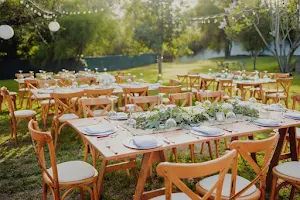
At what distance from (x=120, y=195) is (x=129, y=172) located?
0.60 metres

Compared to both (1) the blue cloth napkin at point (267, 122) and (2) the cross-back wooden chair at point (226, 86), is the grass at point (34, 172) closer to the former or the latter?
(1) the blue cloth napkin at point (267, 122)

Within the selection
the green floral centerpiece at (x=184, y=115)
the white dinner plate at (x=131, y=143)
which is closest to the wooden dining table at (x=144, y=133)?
the white dinner plate at (x=131, y=143)

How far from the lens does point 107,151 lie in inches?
97.0

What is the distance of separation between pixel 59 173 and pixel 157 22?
45.7 feet

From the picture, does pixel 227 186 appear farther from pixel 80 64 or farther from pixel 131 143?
pixel 80 64

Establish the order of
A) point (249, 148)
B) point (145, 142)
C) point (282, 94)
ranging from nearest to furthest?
point (249, 148), point (145, 142), point (282, 94)

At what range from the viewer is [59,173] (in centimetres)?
287

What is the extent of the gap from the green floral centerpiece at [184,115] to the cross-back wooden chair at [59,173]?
2.14 feet

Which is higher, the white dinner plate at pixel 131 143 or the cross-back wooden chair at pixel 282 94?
the white dinner plate at pixel 131 143

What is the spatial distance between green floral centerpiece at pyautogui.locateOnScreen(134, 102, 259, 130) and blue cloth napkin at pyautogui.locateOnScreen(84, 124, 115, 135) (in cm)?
28

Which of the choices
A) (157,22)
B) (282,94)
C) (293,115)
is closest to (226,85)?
(282,94)

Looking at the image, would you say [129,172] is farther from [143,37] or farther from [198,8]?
[198,8]

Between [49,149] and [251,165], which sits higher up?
[49,149]

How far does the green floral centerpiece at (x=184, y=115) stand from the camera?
123 inches
